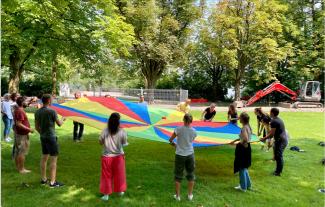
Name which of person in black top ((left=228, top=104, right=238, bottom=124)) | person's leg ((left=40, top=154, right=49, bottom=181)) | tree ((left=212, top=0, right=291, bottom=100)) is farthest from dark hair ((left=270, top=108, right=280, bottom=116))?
tree ((left=212, top=0, right=291, bottom=100))

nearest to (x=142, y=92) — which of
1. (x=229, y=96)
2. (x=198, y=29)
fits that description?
(x=198, y=29)

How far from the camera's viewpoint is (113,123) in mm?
6031

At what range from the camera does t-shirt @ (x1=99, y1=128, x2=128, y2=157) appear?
20.0ft

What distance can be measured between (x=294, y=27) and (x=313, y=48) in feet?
8.57

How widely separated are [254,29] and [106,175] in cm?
2805

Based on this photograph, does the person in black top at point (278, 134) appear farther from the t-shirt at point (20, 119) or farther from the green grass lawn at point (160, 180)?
the t-shirt at point (20, 119)

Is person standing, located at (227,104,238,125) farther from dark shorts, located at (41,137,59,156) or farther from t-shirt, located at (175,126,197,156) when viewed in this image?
dark shorts, located at (41,137,59,156)

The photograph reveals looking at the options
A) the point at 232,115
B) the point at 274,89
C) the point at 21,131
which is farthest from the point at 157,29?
the point at 21,131

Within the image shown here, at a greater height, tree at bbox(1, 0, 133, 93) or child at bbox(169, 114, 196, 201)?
tree at bbox(1, 0, 133, 93)

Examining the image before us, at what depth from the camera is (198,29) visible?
3494cm

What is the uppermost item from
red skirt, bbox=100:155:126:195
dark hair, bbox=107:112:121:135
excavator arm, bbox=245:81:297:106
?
excavator arm, bbox=245:81:297:106

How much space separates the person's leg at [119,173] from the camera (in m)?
6.19

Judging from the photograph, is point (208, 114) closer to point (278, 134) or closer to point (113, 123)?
point (278, 134)

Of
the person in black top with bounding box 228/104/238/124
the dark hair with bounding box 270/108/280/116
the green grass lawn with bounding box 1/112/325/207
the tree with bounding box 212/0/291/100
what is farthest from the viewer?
the tree with bounding box 212/0/291/100
